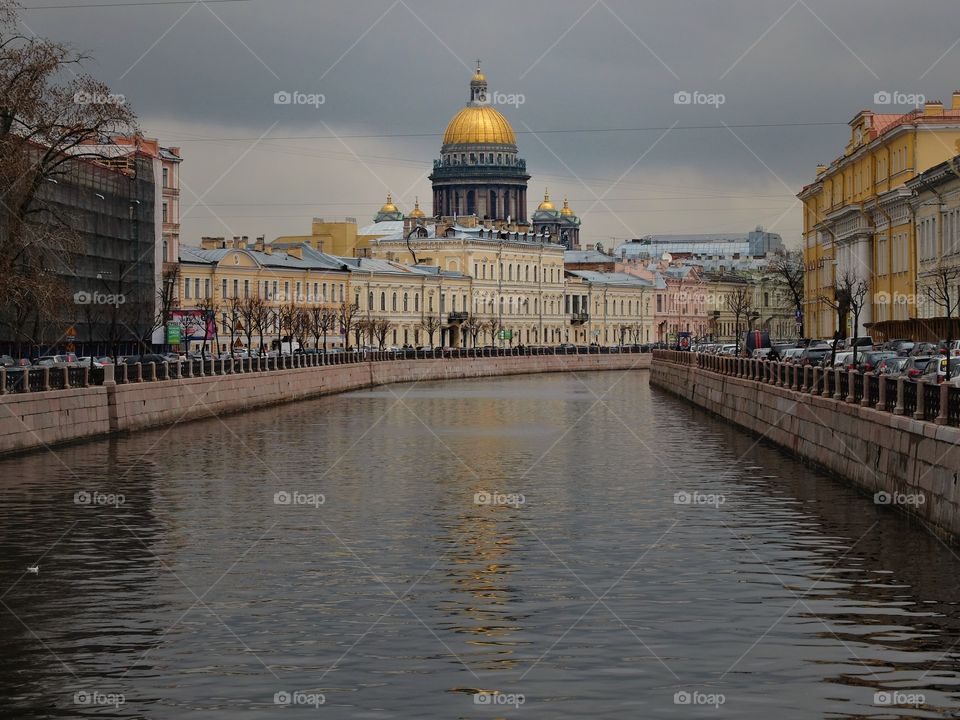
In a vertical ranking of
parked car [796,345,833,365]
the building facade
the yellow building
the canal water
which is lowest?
the canal water

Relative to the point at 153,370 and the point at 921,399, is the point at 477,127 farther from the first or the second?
the point at 921,399

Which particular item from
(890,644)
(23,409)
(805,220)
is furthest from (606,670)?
(805,220)

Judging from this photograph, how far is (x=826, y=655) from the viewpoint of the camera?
15.4 m

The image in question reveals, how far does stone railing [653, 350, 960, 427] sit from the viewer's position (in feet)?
73.2

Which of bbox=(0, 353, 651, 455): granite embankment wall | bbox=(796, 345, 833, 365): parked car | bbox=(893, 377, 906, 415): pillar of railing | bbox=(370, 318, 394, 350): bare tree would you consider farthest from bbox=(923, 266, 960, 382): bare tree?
bbox=(370, 318, 394, 350): bare tree

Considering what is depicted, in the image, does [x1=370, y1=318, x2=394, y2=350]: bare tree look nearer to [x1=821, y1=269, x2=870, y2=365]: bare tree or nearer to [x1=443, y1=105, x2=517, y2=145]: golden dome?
[x1=821, y1=269, x2=870, y2=365]: bare tree

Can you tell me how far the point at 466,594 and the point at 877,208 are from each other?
67.9 meters

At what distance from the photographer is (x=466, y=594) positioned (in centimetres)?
1850

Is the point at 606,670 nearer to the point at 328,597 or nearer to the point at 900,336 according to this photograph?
the point at 328,597

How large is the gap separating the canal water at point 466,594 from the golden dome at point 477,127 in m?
164

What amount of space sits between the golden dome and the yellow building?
92324mm

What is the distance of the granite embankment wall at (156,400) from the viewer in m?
37.5

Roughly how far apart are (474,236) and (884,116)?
77.8 m

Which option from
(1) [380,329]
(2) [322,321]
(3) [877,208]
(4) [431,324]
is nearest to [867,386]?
(3) [877,208]
